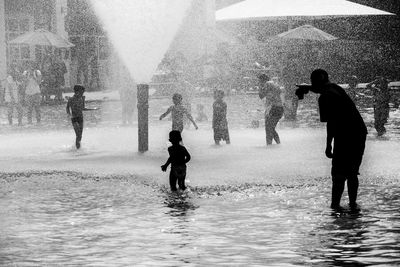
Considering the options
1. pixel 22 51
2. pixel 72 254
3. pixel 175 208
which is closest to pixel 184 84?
pixel 175 208

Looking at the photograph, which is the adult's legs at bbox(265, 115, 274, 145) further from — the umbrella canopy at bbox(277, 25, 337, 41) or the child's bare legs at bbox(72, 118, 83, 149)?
the umbrella canopy at bbox(277, 25, 337, 41)

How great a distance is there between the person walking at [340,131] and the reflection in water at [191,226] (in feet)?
0.96

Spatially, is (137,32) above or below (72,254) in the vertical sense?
above

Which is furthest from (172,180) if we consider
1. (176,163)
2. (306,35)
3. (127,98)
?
(306,35)

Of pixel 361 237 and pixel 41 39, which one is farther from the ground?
pixel 41 39

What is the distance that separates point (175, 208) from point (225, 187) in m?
1.82

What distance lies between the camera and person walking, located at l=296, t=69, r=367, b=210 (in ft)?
35.8

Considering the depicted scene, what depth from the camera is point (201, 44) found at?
45656 millimetres

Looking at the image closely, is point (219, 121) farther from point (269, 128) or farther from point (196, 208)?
point (196, 208)

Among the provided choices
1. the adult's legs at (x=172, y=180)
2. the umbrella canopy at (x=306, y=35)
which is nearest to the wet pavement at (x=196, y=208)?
the adult's legs at (x=172, y=180)

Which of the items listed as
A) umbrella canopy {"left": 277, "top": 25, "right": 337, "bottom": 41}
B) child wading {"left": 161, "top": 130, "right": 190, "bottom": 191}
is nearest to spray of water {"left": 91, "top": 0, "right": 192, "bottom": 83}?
umbrella canopy {"left": 277, "top": 25, "right": 337, "bottom": 41}

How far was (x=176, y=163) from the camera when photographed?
12.3 m

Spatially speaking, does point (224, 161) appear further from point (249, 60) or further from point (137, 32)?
point (249, 60)

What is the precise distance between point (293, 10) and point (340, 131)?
15218mm
